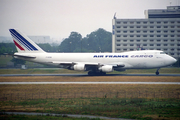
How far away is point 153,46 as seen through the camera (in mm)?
146125

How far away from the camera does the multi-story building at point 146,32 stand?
480ft

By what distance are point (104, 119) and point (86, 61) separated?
39.4 m

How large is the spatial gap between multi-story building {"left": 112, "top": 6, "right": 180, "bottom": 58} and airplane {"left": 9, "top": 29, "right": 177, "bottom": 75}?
85683 millimetres

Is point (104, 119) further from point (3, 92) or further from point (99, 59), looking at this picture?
point (99, 59)

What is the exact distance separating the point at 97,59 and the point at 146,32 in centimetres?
9437

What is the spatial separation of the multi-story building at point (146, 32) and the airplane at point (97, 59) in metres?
85.7

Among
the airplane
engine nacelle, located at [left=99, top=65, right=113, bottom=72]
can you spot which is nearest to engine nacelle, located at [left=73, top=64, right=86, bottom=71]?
the airplane

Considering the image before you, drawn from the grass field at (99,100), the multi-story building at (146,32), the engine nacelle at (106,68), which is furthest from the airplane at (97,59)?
the multi-story building at (146,32)

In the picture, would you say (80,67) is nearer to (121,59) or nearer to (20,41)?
(121,59)

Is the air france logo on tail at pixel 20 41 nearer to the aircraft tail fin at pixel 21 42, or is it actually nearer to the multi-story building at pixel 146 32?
the aircraft tail fin at pixel 21 42

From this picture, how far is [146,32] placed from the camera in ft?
488

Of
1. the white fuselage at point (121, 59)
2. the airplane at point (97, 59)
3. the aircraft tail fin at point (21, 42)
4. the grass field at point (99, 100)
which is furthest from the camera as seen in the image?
the aircraft tail fin at point (21, 42)

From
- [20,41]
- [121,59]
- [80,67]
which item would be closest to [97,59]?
[80,67]

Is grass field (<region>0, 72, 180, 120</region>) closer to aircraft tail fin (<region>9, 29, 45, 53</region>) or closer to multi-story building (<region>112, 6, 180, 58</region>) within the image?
aircraft tail fin (<region>9, 29, 45, 53</region>)
